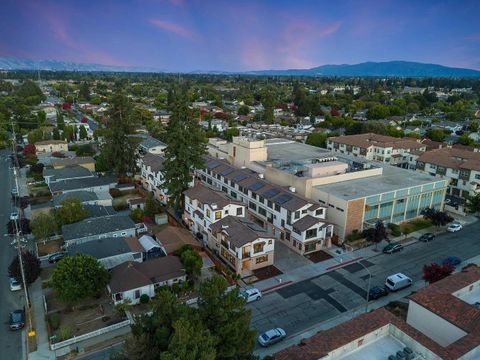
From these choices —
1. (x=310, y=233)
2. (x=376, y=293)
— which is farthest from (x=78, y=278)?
(x=376, y=293)

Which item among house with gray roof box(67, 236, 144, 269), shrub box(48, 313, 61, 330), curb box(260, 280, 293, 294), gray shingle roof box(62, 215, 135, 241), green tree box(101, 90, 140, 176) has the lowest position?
curb box(260, 280, 293, 294)

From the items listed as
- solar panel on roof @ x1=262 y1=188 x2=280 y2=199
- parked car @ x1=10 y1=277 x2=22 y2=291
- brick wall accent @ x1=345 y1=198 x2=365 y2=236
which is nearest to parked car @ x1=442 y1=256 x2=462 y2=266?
brick wall accent @ x1=345 y1=198 x2=365 y2=236

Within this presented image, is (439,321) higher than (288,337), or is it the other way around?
(439,321)

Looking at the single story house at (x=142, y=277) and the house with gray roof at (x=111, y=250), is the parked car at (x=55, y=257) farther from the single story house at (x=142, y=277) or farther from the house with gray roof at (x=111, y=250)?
the single story house at (x=142, y=277)

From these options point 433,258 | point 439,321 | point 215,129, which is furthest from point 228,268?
point 215,129

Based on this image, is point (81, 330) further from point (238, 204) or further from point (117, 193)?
point (117, 193)

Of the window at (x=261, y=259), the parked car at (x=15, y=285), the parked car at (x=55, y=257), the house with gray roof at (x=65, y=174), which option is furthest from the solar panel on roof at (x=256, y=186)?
the house with gray roof at (x=65, y=174)

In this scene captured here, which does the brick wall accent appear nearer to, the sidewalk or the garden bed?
the sidewalk
